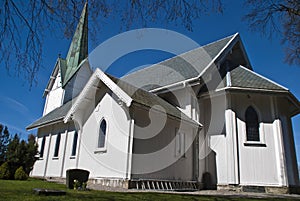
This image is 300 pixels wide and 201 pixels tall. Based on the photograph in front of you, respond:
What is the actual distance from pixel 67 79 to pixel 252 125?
21.8 meters

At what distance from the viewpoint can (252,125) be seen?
1487 centimetres

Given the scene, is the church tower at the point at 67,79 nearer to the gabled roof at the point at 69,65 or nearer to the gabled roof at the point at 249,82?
the gabled roof at the point at 69,65

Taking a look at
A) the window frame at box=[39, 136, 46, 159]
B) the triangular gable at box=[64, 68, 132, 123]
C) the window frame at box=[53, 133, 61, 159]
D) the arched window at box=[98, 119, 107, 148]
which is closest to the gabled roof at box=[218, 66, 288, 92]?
the triangular gable at box=[64, 68, 132, 123]

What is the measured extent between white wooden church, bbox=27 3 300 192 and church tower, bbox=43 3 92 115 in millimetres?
11071

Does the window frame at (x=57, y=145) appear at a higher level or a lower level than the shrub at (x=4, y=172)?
higher

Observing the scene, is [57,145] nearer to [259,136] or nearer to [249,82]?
[259,136]

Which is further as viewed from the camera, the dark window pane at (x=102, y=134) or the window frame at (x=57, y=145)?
the window frame at (x=57, y=145)

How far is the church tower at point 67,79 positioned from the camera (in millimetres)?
28319

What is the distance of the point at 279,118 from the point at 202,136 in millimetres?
4613

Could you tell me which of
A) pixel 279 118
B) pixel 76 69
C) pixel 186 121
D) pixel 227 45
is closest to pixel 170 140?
pixel 186 121

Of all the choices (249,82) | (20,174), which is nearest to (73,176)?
(20,174)

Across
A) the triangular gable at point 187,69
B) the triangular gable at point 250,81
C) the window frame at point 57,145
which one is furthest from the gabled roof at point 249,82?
the window frame at point 57,145

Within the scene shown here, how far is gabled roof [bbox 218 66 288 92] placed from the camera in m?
14.8

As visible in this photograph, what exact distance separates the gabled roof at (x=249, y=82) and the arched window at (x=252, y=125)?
1.39m
